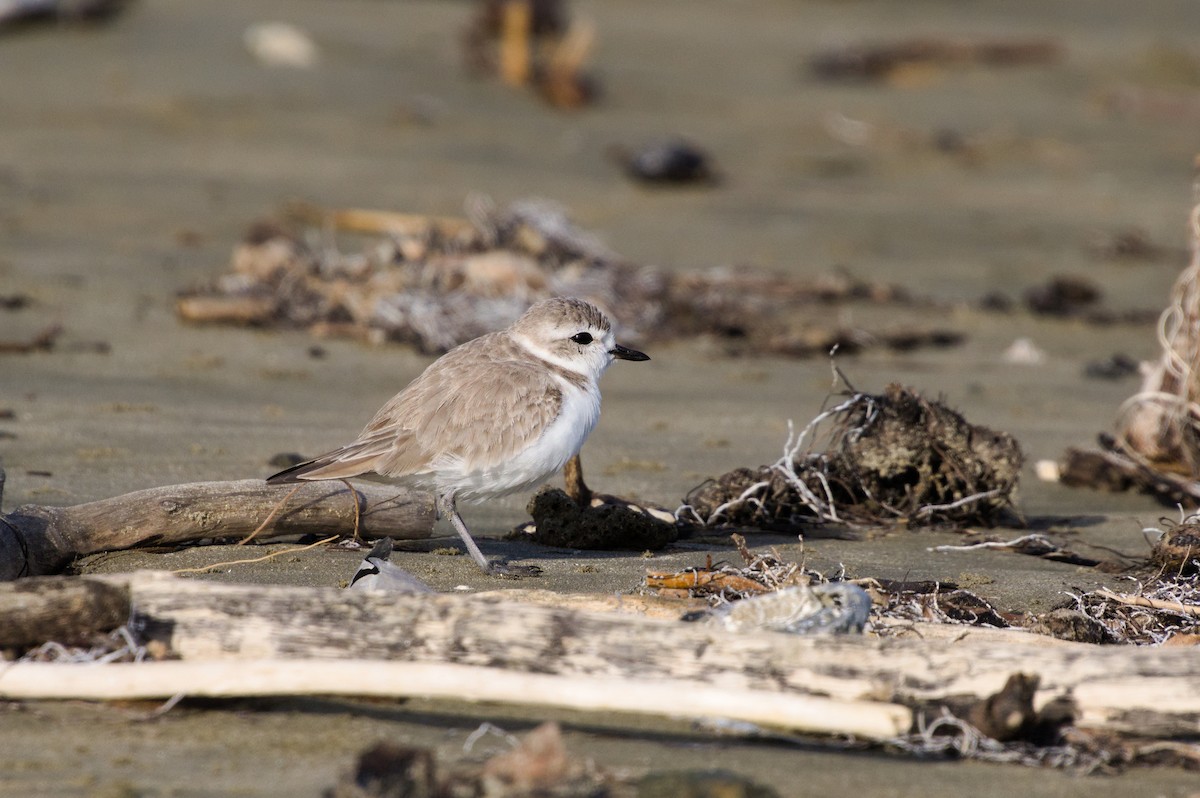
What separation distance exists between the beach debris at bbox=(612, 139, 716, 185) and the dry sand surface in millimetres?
187

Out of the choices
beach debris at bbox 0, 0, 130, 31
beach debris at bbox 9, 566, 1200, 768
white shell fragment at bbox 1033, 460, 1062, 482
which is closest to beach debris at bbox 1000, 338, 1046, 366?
white shell fragment at bbox 1033, 460, 1062, 482

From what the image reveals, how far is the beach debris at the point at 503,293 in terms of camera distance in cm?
866

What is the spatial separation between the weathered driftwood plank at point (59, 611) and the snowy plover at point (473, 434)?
1.30 metres

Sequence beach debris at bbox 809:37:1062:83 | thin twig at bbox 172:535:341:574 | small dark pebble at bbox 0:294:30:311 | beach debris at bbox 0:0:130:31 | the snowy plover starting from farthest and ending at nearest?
beach debris at bbox 809:37:1062:83 → beach debris at bbox 0:0:130:31 → small dark pebble at bbox 0:294:30:311 → the snowy plover → thin twig at bbox 172:535:341:574

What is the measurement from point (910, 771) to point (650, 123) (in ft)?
39.5

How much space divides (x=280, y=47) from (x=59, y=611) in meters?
12.3

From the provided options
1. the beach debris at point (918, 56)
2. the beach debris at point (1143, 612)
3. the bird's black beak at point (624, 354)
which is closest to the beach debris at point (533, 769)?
the beach debris at point (1143, 612)

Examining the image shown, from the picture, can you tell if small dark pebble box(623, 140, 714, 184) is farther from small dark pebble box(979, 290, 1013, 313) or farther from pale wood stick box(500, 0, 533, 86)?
small dark pebble box(979, 290, 1013, 313)

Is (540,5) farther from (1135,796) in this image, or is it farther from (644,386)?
(1135,796)

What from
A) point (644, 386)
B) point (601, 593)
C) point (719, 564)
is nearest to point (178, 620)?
point (601, 593)

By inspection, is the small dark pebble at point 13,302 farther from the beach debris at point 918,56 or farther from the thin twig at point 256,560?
the beach debris at point 918,56

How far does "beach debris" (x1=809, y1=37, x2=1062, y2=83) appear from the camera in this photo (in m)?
17.1

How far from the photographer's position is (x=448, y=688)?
330 centimetres

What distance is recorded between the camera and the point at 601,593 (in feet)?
14.6
